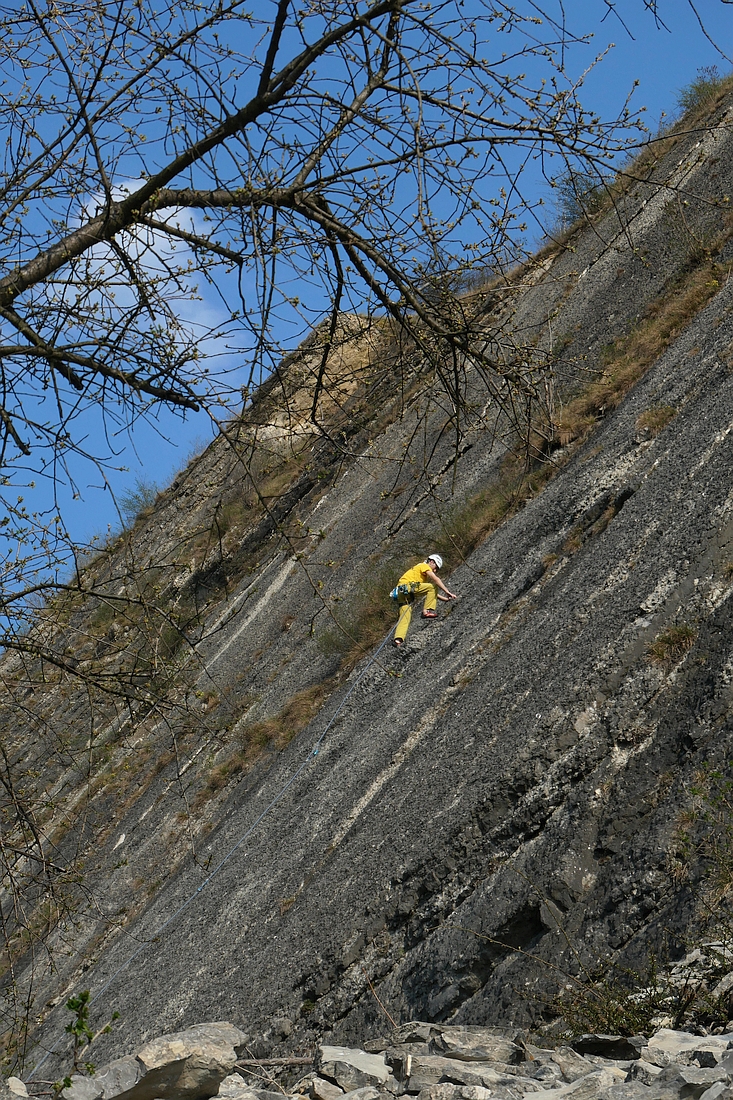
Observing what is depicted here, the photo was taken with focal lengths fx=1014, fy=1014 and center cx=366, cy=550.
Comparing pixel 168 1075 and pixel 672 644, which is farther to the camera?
pixel 672 644

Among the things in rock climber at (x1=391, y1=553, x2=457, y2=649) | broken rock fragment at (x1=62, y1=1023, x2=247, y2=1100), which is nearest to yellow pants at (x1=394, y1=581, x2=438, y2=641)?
rock climber at (x1=391, y1=553, x2=457, y2=649)

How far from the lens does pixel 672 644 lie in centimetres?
527

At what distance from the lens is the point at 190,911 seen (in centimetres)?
797

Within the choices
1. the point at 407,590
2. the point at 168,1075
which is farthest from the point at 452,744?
the point at 407,590

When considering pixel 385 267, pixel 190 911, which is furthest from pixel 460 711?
pixel 385 267

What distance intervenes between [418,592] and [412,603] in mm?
157

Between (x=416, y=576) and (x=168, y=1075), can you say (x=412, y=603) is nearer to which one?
(x=416, y=576)

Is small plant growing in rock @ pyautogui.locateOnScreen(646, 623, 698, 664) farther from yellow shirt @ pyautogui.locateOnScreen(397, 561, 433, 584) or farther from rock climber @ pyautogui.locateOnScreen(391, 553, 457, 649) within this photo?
yellow shirt @ pyautogui.locateOnScreen(397, 561, 433, 584)

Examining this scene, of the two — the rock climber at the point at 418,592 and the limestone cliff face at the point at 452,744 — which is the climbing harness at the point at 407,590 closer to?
the rock climber at the point at 418,592

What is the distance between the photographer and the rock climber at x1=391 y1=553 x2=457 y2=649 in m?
10.2

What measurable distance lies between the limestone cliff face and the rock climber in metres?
0.26

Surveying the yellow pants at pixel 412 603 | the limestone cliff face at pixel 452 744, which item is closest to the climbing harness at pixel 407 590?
the yellow pants at pixel 412 603

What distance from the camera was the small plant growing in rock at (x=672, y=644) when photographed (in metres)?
5.18

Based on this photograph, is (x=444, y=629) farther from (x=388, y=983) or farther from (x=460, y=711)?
(x=388, y=983)
